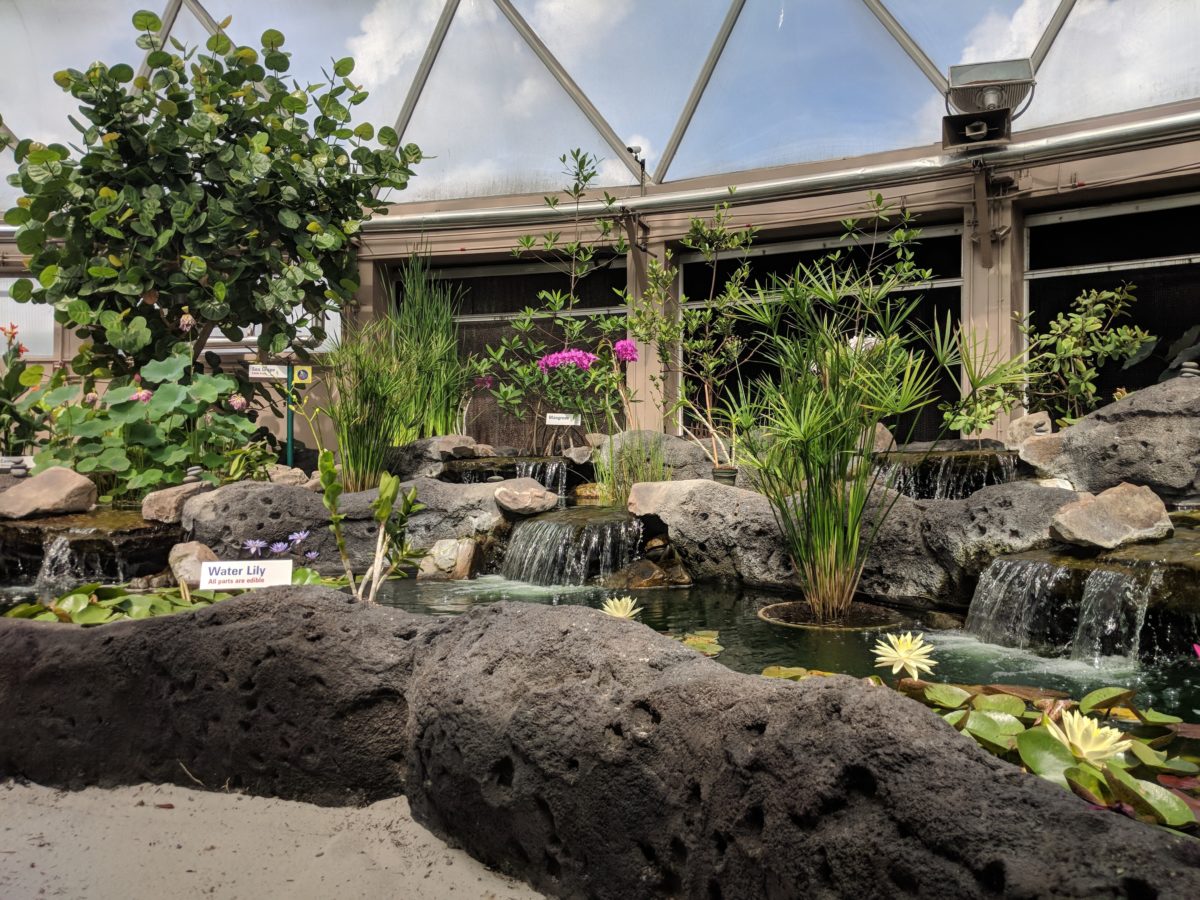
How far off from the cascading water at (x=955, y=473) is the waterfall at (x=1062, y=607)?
2044mm

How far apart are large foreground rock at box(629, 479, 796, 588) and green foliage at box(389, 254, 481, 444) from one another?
3.35 m

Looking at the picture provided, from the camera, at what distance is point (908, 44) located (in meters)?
8.85

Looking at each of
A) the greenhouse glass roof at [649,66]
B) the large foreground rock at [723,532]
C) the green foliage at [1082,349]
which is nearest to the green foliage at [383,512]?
the large foreground rock at [723,532]

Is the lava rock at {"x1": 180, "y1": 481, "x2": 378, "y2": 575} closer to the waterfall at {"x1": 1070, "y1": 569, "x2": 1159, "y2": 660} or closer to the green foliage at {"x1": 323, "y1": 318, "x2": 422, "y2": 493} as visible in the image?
the green foliage at {"x1": 323, "y1": 318, "x2": 422, "y2": 493}

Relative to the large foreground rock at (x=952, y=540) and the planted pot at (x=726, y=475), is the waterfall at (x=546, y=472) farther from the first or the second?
the large foreground rock at (x=952, y=540)

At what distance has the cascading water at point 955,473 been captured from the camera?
6250mm

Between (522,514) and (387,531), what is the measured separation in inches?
139

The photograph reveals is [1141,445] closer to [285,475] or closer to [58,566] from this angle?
[285,475]

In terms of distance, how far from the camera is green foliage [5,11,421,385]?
22.5ft

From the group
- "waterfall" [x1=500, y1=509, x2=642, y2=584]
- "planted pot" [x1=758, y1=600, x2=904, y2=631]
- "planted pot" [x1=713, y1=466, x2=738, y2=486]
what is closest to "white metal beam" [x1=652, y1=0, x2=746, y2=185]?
"planted pot" [x1=713, y1=466, x2=738, y2=486]

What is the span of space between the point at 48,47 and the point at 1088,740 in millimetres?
13788

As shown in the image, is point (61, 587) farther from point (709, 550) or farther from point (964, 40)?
point (964, 40)

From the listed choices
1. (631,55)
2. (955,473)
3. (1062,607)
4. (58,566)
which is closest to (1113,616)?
(1062,607)

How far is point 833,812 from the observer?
1339 mm
